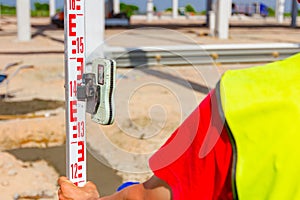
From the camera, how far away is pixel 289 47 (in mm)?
12164

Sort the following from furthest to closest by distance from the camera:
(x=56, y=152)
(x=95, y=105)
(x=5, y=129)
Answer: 1. (x=5, y=129)
2. (x=56, y=152)
3. (x=95, y=105)

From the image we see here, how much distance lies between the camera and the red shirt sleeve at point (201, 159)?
0.77 m

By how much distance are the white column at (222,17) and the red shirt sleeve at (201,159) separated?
62.7 feet

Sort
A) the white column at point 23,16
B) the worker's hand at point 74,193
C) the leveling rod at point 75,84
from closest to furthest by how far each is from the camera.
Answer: the worker's hand at point 74,193 → the leveling rod at point 75,84 → the white column at point 23,16

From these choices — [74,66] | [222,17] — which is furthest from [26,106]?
[222,17]

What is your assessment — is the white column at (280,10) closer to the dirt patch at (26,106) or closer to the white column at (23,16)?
the white column at (23,16)

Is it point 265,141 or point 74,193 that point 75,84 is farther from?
point 265,141

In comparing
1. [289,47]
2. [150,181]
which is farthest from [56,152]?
[289,47]

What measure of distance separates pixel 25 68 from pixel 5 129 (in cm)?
509

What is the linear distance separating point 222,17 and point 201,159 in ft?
63.5

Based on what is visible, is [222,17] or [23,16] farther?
[222,17]

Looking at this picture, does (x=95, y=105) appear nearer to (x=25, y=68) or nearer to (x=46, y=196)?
(x=46, y=196)

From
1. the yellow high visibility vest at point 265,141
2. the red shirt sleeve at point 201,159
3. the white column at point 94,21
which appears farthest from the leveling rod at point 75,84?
the white column at point 94,21

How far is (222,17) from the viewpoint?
19.7 meters
